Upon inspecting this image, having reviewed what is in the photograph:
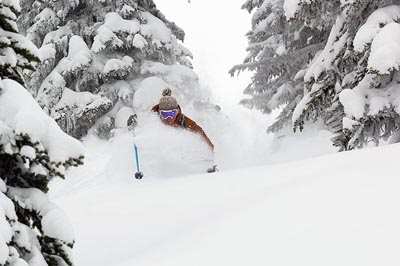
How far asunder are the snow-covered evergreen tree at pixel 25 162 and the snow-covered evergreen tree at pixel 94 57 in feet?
34.3

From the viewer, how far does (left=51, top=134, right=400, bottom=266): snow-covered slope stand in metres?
3.30

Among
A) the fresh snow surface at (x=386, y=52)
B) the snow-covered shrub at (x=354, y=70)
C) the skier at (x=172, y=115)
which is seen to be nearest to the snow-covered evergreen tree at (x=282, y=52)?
the snow-covered shrub at (x=354, y=70)

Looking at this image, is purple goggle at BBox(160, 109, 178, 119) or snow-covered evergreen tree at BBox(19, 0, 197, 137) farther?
snow-covered evergreen tree at BBox(19, 0, 197, 137)

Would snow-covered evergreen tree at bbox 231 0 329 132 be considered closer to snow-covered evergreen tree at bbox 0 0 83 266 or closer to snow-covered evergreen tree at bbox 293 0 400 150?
snow-covered evergreen tree at bbox 293 0 400 150

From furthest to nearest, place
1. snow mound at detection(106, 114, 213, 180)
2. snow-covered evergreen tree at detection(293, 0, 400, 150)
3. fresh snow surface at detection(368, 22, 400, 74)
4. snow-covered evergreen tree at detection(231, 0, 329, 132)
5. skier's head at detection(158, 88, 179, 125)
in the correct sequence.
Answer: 1. snow-covered evergreen tree at detection(231, 0, 329, 132)
2. snow mound at detection(106, 114, 213, 180)
3. skier's head at detection(158, 88, 179, 125)
4. snow-covered evergreen tree at detection(293, 0, 400, 150)
5. fresh snow surface at detection(368, 22, 400, 74)

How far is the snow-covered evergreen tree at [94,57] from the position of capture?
559 inches

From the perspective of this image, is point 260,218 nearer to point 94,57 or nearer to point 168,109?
point 168,109

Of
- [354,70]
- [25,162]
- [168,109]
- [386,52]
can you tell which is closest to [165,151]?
[168,109]

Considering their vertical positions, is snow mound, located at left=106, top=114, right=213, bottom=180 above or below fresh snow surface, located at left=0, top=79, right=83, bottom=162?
above

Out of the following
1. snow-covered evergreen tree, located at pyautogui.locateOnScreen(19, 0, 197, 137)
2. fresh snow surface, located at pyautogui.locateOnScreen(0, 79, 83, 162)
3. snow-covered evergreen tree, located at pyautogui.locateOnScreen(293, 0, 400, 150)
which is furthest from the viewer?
snow-covered evergreen tree, located at pyautogui.locateOnScreen(19, 0, 197, 137)

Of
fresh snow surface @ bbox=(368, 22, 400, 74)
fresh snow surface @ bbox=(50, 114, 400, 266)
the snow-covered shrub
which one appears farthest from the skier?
fresh snow surface @ bbox=(368, 22, 400, 74)

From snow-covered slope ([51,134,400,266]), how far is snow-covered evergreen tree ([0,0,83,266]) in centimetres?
76

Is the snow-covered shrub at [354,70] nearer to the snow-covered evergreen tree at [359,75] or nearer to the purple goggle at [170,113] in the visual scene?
the snow-covered evergreen tree at [359,75]

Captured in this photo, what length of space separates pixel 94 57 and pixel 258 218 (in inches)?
454
